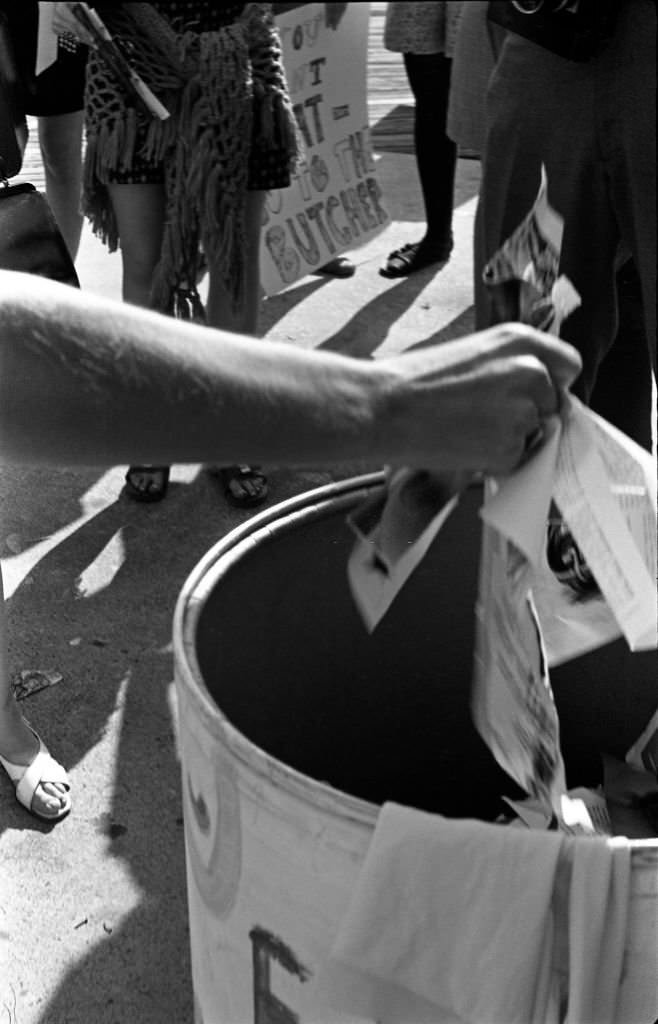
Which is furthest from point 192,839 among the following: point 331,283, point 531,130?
point 331,283

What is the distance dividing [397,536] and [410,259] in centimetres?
321

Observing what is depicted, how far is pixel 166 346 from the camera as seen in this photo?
0.98 meters

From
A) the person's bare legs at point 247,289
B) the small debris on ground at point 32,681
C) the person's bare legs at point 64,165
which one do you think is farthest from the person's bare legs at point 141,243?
the small debris on ground at point 32,681

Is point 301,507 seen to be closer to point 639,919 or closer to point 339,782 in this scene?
point 339,782

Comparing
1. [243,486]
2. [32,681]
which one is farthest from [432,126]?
[32,681]

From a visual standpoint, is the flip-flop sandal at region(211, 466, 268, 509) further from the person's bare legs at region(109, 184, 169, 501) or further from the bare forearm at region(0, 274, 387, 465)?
the bare forearm at region(0, 274, 387, 465)

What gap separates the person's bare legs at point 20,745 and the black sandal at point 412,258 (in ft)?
7.86

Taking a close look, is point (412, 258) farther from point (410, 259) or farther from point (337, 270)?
point (337, 270)

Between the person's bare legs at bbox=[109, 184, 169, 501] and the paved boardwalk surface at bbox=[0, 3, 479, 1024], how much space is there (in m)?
0.05

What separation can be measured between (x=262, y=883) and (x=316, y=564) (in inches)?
17.3

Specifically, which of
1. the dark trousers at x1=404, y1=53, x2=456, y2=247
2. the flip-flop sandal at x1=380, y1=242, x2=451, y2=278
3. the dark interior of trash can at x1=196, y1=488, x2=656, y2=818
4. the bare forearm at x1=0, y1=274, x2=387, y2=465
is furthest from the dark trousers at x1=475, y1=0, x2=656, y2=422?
the flip-flop sandal at x1=380, y1=242, x2=451, y2=278

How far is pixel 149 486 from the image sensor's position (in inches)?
117

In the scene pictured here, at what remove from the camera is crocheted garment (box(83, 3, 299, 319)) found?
2.60 m

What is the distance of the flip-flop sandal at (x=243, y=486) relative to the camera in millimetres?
2963
